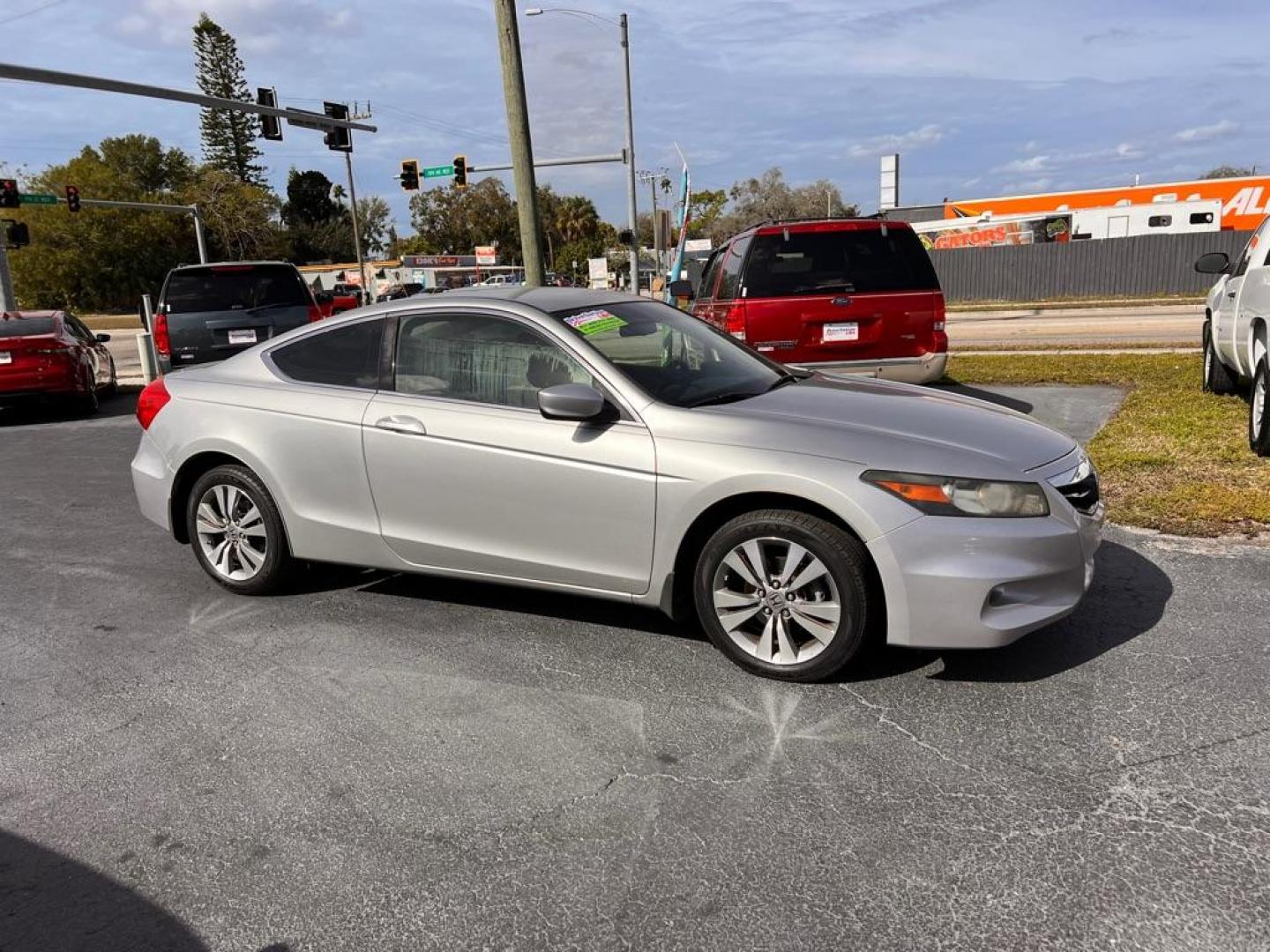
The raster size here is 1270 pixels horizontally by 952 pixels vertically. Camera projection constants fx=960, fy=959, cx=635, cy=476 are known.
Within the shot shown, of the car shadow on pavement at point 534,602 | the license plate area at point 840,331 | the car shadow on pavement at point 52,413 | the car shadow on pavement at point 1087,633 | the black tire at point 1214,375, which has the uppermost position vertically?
the license plate area at point 840,331

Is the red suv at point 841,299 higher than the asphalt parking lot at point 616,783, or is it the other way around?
the red suv at point 841,299

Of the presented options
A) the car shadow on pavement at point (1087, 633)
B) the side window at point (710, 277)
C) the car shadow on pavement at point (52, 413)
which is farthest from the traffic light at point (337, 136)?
the car shadow on pavement at point (1087, 633)

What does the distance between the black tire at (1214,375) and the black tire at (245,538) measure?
8.38 m

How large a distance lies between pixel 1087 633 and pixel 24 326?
44.0 ft

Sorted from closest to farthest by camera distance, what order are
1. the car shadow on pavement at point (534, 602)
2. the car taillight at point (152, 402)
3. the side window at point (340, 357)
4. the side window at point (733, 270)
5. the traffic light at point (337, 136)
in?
the car shadow on pavement at point (534, 602) < the side window at point (340, 357) < the car taillight at point (152, 402) < the side window at point (733, 270) < the traffic light at point (337, 136)

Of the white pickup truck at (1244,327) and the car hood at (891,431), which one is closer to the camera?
the car hood at (891,431)

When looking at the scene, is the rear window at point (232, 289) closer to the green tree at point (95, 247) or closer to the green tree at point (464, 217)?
the green tree at point (95, 247)

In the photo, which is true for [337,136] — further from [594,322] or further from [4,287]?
[594,322]

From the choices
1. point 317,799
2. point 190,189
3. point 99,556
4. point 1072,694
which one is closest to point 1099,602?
point 1072,694

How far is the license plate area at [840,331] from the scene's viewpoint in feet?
26.2

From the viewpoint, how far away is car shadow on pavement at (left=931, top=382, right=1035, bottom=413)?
9570mm

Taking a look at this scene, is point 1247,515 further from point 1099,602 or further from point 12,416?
point 12,416

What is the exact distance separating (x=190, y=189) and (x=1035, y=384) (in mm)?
69606

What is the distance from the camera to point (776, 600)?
370 centimetres
